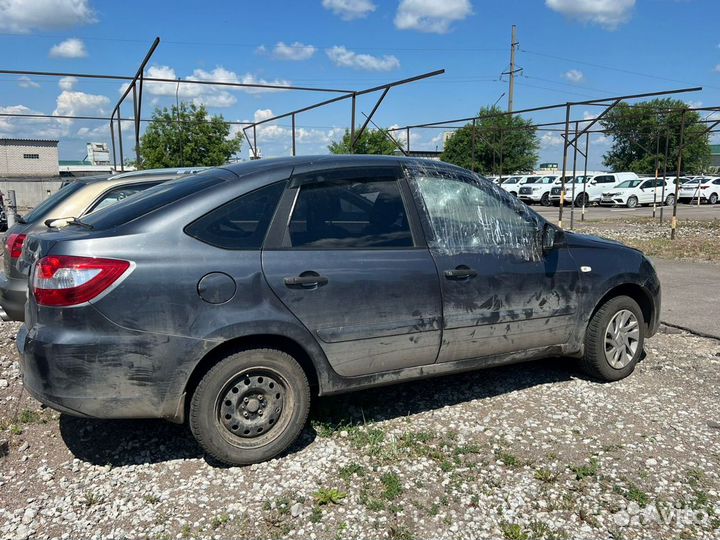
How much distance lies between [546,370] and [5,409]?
426cm

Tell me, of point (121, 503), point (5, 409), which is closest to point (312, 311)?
point (121, 503)

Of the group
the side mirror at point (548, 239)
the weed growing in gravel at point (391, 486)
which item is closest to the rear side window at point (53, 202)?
the weed growing in gravel at point (391, 486)

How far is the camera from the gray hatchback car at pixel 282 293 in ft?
10.1

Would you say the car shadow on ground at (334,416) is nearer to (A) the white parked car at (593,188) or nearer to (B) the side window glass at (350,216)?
(B) the side window glass at (350,216)

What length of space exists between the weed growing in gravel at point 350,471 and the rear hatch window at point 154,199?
71.7 inches

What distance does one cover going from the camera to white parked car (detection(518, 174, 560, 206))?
34344 mm

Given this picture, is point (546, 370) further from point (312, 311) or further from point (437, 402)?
point (312, 311)

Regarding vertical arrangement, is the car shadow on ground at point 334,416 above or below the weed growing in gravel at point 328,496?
above

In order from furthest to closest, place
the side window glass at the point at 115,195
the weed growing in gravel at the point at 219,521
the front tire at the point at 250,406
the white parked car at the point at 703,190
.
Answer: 1. the white parked car at the point at 703,190
2. the side window glass at the point at 115,195
3. the front tire at the point at 250,406
4. the weed growing in gravel at the point at 219,521

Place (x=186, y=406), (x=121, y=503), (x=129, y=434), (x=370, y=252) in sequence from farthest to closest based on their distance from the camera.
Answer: (x=129, y=434) → (x=370, y=252) → (x=186, y=406) → (x=121, y=503)

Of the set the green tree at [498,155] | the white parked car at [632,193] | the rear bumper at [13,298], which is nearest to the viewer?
the rear bumper at [13,298]

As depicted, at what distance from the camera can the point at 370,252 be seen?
12.0 ft

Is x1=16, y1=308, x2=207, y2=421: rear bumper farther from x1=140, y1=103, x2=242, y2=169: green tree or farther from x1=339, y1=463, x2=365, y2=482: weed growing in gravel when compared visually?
x1=140, y1=103, x2=242, y2=169: green tree

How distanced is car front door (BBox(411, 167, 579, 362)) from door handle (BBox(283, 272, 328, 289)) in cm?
83
